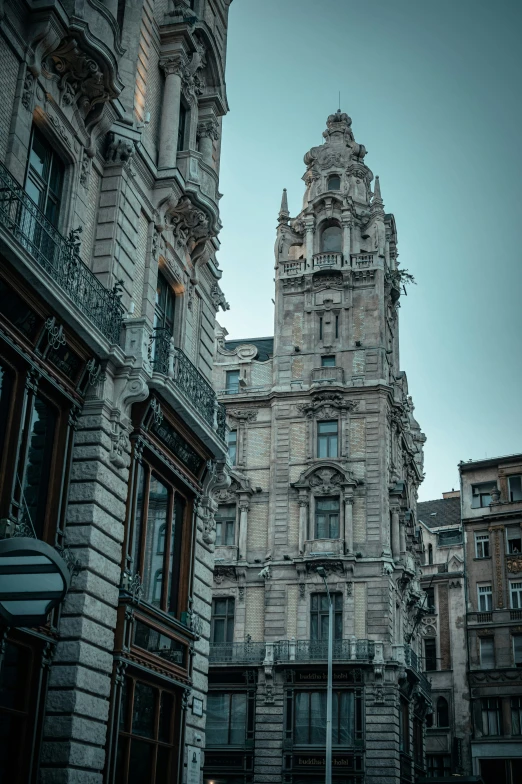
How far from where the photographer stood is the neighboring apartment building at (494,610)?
194 feet

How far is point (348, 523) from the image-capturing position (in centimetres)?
4984

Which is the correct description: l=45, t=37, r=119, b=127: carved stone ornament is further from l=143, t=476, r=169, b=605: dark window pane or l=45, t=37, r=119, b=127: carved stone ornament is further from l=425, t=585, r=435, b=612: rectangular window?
l=425, t=585, r=435, b=612: rectangular window

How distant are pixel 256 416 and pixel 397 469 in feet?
27.5

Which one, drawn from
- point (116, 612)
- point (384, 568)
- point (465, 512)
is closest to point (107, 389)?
point (116, 612)

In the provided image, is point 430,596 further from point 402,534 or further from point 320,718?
point 320,718

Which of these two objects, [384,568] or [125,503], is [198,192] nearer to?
[125,503]

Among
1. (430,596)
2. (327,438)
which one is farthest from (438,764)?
(327,438)

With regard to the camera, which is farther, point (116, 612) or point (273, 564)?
point (273, 564)

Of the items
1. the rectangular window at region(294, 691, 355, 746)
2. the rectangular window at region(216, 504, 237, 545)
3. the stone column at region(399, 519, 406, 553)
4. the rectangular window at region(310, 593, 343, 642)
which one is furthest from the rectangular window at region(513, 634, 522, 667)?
the rectangular window at region(216, 504, 237, 545)

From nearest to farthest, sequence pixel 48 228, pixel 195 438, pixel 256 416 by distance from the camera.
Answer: pixel 48 228, pixel 195 438, pixel 256 416

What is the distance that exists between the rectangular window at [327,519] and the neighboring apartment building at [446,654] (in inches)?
478

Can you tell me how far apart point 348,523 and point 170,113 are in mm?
28846

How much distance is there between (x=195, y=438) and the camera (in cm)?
2442

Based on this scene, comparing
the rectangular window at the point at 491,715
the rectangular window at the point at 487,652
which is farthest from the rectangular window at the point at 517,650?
→ the rectangular window at the point at 491,715
